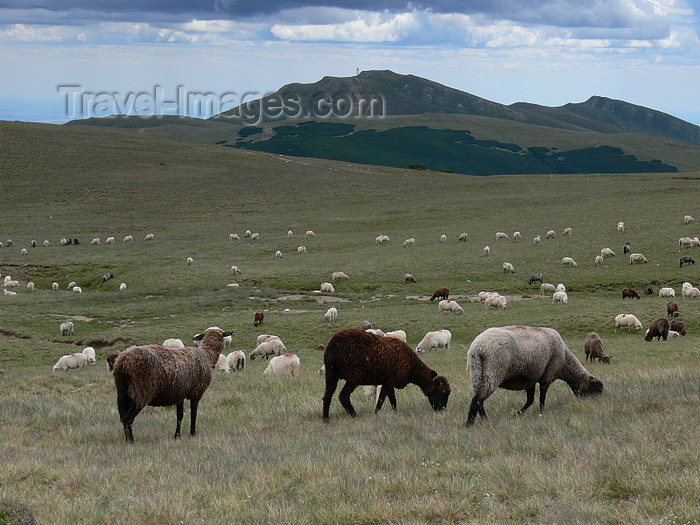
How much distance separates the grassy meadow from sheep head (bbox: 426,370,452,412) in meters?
0.35

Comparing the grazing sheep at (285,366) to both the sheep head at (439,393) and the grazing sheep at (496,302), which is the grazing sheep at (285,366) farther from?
the grazing sheep at (496,302)

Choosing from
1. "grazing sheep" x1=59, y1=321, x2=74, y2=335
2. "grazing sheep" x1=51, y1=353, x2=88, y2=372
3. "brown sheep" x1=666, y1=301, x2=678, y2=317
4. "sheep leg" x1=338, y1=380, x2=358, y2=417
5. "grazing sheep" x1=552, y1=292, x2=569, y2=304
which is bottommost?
"grazing sheep" x1=59, y1=321, x2=74, y2=335

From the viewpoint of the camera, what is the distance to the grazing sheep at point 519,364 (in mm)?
10070

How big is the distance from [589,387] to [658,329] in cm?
1454

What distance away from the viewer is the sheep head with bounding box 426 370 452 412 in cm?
1173

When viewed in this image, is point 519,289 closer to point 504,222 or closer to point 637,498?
point 504,222

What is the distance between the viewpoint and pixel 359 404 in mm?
12914

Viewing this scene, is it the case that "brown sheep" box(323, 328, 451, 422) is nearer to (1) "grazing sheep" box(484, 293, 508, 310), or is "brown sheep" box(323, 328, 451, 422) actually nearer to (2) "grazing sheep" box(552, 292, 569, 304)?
(1) "grazing sheep" box(484, 293, 508, 310)

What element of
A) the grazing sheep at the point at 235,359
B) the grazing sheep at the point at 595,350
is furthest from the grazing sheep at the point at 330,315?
the grazing sheep at the point at 595,350

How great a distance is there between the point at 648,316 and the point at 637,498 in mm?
23165

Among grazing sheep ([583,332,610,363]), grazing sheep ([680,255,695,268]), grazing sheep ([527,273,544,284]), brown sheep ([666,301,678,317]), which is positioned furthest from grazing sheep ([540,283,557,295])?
grazing sheep ([583,332,610,363])

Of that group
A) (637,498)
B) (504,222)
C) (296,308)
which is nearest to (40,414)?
(637,498)

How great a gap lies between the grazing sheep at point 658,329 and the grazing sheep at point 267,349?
557 inches

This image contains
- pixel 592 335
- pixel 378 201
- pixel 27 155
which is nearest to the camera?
pixel 592 335
